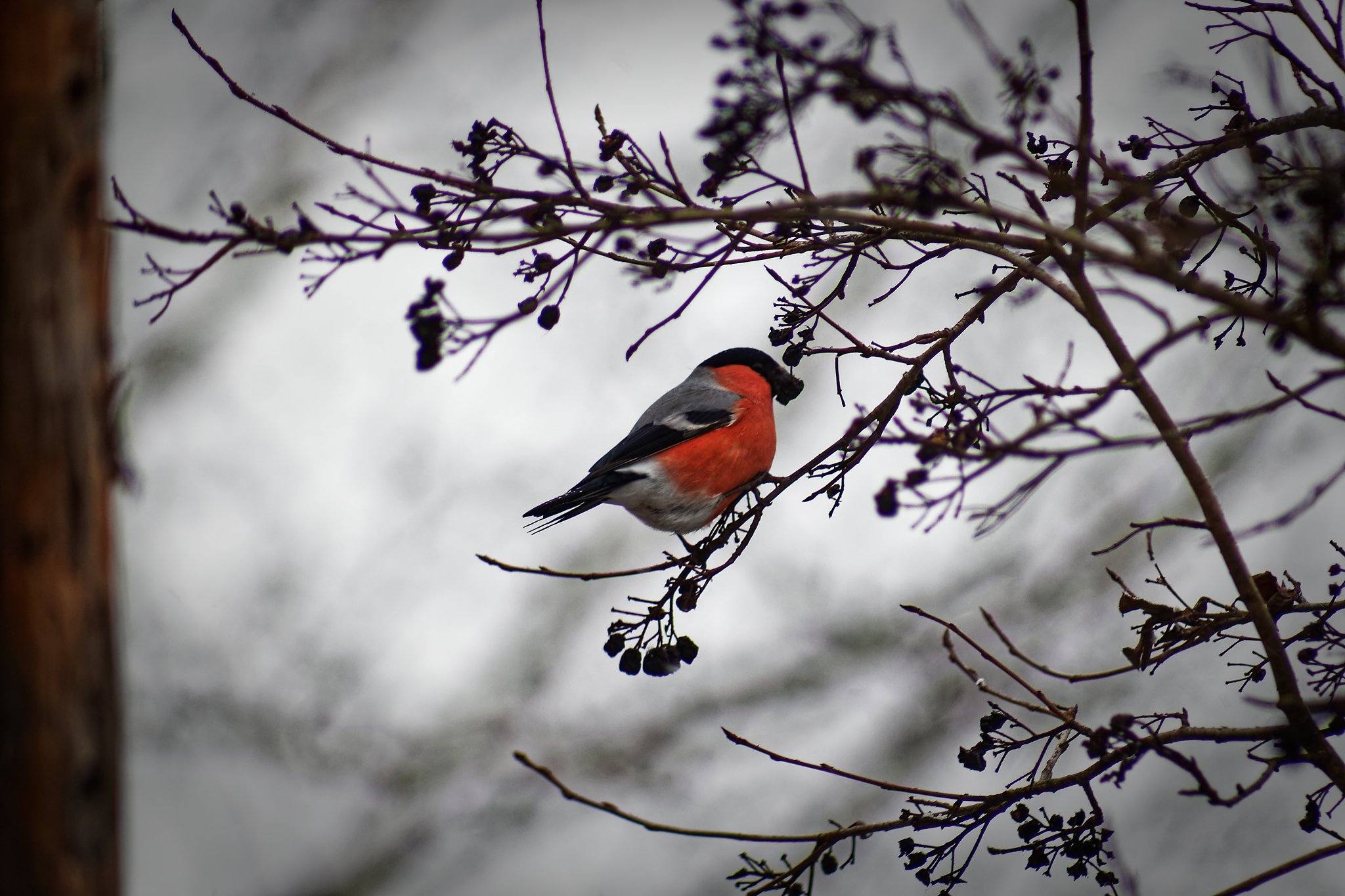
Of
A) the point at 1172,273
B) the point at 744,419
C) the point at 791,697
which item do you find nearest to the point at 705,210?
the point at 1172,273

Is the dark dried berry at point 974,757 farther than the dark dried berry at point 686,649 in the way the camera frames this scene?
No

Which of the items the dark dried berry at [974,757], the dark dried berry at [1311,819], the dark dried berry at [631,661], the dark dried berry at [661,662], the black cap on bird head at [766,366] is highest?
the black cap on bird head at [766,366]

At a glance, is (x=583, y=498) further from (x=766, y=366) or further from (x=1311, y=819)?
(x=1311, y=819)

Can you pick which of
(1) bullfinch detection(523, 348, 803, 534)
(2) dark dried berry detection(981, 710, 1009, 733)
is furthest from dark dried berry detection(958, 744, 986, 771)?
(1) bullfinch detection(523, 348, 803, 534)

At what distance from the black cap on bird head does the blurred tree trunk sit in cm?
106

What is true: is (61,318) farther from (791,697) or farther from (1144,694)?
(1144,694)

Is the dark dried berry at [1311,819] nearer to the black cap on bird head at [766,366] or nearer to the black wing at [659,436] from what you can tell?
the black cap on bird head at [766,366]

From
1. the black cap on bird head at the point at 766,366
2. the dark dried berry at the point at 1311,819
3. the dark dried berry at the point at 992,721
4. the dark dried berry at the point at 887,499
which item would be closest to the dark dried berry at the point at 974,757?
the dark dried berry at the point at 992,721

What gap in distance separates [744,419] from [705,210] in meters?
1.00

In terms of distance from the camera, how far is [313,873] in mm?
2064

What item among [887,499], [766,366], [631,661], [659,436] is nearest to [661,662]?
[631,661]

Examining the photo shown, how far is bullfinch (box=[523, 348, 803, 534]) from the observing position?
149cm

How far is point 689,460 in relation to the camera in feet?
5.10

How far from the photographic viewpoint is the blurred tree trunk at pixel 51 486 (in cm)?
53
